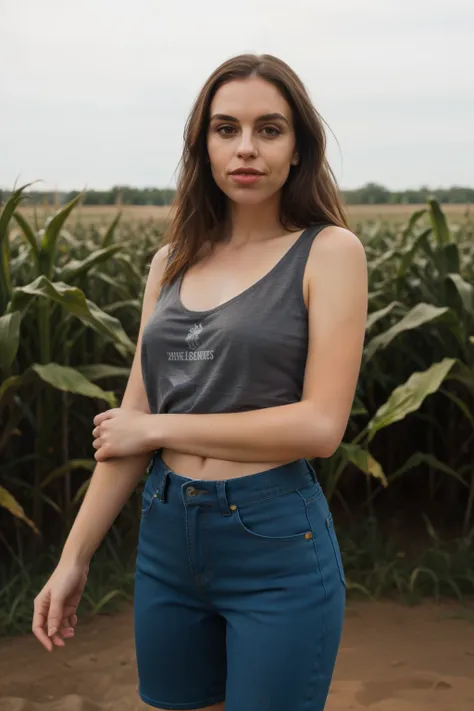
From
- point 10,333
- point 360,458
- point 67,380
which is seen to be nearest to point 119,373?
point 67,380

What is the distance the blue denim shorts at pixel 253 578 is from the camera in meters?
1.25

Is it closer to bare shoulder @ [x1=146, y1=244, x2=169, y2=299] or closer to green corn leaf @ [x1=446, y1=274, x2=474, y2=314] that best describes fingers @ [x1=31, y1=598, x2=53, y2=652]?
bare shoulder @ [x1=146, y1=244, x2=169, y2=299]

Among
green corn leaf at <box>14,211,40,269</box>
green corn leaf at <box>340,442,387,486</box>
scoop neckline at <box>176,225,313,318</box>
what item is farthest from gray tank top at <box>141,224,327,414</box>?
green corn leaf at <box>14,211,40,269</box>

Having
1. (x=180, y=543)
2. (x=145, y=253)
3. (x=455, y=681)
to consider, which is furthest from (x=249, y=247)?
(x=145, y=253)

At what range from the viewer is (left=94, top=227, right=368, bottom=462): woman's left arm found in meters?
1.24

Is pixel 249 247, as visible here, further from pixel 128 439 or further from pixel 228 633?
pixel 228 633

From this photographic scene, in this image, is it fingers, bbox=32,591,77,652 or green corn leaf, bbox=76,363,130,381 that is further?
green corn leaf, bbox=76,363,130,381

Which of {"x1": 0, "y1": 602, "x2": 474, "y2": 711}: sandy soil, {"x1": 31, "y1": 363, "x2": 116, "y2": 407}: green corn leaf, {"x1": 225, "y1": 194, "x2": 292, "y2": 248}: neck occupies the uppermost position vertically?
{"x1": 225, "y1": 194, "x2": 292, "y2": 248}: neck

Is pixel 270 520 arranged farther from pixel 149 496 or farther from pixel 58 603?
pixel 58 603

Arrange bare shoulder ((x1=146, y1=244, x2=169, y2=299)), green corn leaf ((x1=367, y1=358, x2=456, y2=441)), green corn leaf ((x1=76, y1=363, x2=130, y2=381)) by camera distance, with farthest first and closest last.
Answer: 1. green corn leaf ((x1=76, y1=363, x2=130, y2=381))
2. green corn leaf ((x1=367, y1=358, x2=456, y2=441))
3. bare shoulder ((x1=146, y1=244, x2=169, y2=299))

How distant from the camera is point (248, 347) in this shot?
1267mm

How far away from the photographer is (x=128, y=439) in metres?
1.35

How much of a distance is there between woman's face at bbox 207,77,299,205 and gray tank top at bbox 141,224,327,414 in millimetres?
94

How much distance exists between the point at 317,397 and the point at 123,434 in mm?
289
